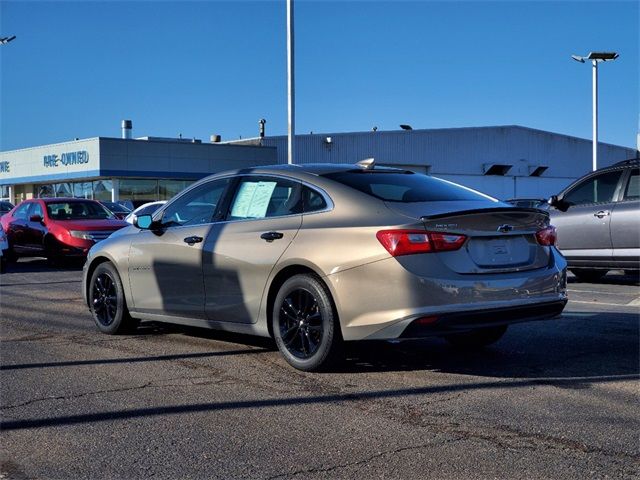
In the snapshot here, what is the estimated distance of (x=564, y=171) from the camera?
181ft

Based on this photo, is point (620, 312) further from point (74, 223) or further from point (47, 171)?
point (47, 171)

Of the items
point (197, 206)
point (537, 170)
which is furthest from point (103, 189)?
point (197, 206)

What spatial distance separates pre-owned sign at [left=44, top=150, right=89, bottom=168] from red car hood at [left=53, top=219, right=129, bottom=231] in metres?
25.7

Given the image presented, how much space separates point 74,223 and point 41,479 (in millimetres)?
13391

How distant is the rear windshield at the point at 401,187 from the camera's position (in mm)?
5887

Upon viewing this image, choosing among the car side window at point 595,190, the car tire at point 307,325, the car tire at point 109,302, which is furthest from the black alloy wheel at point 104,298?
the car side window at point 595,190

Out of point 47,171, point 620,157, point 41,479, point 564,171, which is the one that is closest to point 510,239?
point 41,479

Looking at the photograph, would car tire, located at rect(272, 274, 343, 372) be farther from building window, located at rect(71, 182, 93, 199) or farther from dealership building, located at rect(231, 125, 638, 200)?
building window, located at rect(71, 182, 93, 199)

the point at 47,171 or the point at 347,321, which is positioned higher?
the point at 47,171

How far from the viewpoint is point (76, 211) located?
17.6 meters

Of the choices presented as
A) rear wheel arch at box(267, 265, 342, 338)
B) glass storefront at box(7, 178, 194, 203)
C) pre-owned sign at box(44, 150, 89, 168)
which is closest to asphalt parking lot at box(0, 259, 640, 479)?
rear wheel arch at box(267, 265, 342, 338)

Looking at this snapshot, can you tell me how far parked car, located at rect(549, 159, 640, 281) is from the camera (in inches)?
435

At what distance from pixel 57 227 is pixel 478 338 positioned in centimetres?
1211

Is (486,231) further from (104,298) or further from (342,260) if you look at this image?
(104,298)
